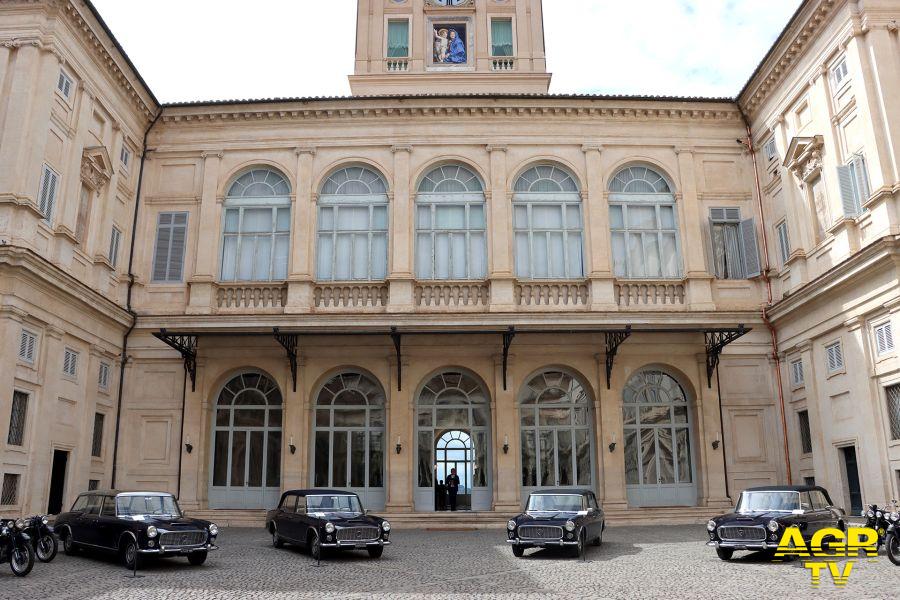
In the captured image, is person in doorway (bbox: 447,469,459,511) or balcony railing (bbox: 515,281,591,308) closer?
person in doorway (bbox: 447,469,459,511)

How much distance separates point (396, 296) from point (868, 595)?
1488 centimetres

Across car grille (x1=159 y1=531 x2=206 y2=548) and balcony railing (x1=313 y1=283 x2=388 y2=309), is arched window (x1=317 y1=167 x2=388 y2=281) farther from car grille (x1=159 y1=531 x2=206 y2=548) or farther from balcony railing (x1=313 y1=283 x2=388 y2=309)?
car grille (x1=159 y1=531 x2=206 y2=548)

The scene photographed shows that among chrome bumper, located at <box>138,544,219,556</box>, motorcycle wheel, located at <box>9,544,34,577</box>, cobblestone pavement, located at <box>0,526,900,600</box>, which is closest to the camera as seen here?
cobblestone pavement, located at <box>0,526,900,600</box>

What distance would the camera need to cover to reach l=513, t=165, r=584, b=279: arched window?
23.5 metres

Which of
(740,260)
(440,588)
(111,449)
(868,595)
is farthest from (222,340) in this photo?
(868,595)

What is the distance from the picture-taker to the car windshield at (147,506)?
14.0 meters

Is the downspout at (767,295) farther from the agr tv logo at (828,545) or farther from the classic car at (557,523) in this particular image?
the classic car at (557,523)

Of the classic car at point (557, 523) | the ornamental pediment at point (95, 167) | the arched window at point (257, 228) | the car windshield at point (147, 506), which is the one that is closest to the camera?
the car windshield at point (147, 506)

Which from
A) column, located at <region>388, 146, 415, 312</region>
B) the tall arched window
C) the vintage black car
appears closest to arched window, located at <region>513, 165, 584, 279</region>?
column, located at <region>388, 146, 415, 312</region>

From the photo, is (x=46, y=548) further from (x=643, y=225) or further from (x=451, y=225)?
(x=643, y=225)

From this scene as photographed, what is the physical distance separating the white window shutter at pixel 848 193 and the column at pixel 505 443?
30.8 ft

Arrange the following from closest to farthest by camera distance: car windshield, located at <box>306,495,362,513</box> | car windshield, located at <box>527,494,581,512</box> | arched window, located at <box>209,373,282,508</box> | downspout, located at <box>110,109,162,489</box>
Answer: car windshield, located at <box>306,495,362,513</box> → car windshield, located at <box>527,494,581,512</box> → downspout, located at <box>110,109,162,489</box> → arched window, located at <box>209,373,282,508</box>

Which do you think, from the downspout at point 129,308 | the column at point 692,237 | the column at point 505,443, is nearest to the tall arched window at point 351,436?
the column at point 505,443

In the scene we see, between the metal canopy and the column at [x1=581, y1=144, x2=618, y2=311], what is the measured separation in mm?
1198
